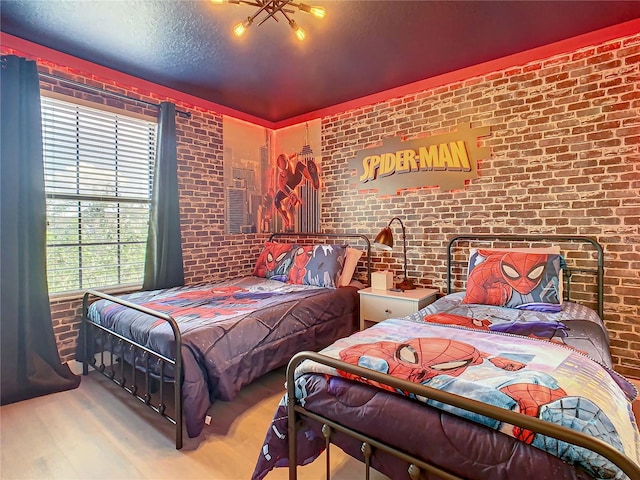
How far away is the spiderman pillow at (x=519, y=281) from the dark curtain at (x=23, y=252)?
3.05 m

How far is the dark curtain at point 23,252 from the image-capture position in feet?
7.75

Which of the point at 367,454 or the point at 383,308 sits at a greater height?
the point at 383,308

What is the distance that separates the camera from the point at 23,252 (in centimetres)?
245

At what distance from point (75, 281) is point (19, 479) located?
1.55m

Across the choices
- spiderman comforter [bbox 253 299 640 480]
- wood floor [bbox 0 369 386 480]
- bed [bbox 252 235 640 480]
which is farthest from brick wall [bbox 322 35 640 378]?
wood floor [bbox 0 369 386 480]

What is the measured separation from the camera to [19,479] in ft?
5.45

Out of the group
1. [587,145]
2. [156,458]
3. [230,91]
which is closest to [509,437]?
[156,458]

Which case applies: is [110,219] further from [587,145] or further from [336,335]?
[587,145]

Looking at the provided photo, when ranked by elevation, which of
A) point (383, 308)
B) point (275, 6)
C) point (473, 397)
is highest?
point (275, 6)

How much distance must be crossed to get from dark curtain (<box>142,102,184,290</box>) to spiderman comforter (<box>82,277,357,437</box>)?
0.82 ft

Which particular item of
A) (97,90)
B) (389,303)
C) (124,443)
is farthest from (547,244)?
(97,90)

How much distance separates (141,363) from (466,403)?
6.59ft

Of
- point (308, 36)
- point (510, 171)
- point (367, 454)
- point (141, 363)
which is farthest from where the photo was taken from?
point (510, 171)

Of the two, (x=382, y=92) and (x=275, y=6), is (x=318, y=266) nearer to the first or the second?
(x=382, y=92)
